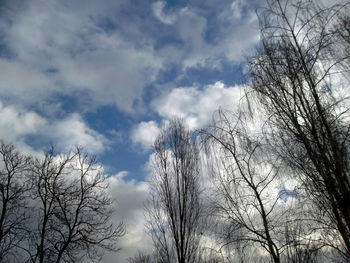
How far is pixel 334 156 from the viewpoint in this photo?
377 cm

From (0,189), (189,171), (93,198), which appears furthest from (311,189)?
(0,189)

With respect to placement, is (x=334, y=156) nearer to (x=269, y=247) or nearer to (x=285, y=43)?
(x=285, y=43)

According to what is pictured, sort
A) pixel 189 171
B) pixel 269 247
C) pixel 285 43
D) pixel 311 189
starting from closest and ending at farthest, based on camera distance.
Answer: pixel 285 43 → pixel 311 189 → pixel 269 247 → pixel 189 171

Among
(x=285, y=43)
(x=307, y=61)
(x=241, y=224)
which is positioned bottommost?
(x=241, y=224)

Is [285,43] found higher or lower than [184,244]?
higher

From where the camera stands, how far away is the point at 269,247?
18.0 ft

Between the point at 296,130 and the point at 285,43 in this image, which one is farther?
the point at 285,43

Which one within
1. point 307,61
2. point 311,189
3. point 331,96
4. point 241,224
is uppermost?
point 307,61

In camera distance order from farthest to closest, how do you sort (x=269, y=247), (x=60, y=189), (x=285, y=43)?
(x=60, y=189)
(x=269, y=247)
(x=285, y=43)

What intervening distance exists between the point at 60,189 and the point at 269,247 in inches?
408

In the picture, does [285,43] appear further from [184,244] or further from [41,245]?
[41,245]

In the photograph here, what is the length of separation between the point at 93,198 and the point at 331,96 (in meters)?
11.8

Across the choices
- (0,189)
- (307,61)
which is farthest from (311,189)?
(0,189)

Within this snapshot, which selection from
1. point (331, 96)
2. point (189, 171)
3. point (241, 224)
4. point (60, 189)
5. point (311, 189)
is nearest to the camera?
point (331, 96)
